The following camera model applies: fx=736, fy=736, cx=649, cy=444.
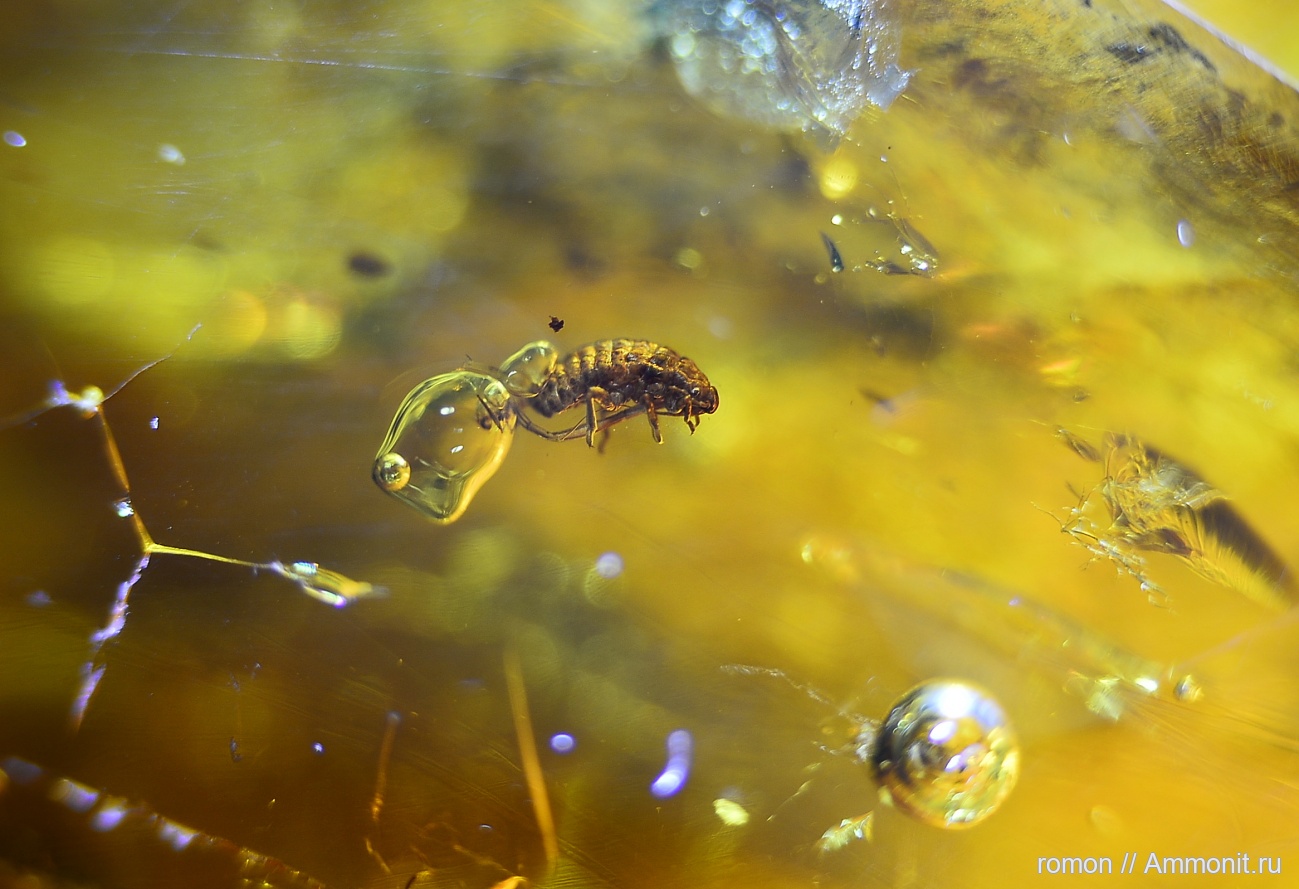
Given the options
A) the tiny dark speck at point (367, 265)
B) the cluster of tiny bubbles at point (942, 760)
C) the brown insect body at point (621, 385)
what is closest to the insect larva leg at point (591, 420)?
the brown insect body at point (621, 385)

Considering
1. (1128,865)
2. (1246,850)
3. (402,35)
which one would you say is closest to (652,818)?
(1128,865)

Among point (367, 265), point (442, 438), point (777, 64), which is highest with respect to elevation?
point (777, 64)

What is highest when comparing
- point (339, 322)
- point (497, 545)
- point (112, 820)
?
point (339, 322)

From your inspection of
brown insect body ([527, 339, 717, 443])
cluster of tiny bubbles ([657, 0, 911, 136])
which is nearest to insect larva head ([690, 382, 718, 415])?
brown insect body ([527, 339, 717, 443])

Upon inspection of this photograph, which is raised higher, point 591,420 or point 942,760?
point 591,420

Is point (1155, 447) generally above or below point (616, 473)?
above

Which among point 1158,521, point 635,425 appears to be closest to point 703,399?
point 635,425

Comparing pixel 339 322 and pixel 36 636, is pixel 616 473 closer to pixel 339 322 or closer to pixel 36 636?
pixel 339 322

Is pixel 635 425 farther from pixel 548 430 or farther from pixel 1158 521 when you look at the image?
pixel 1158 521
